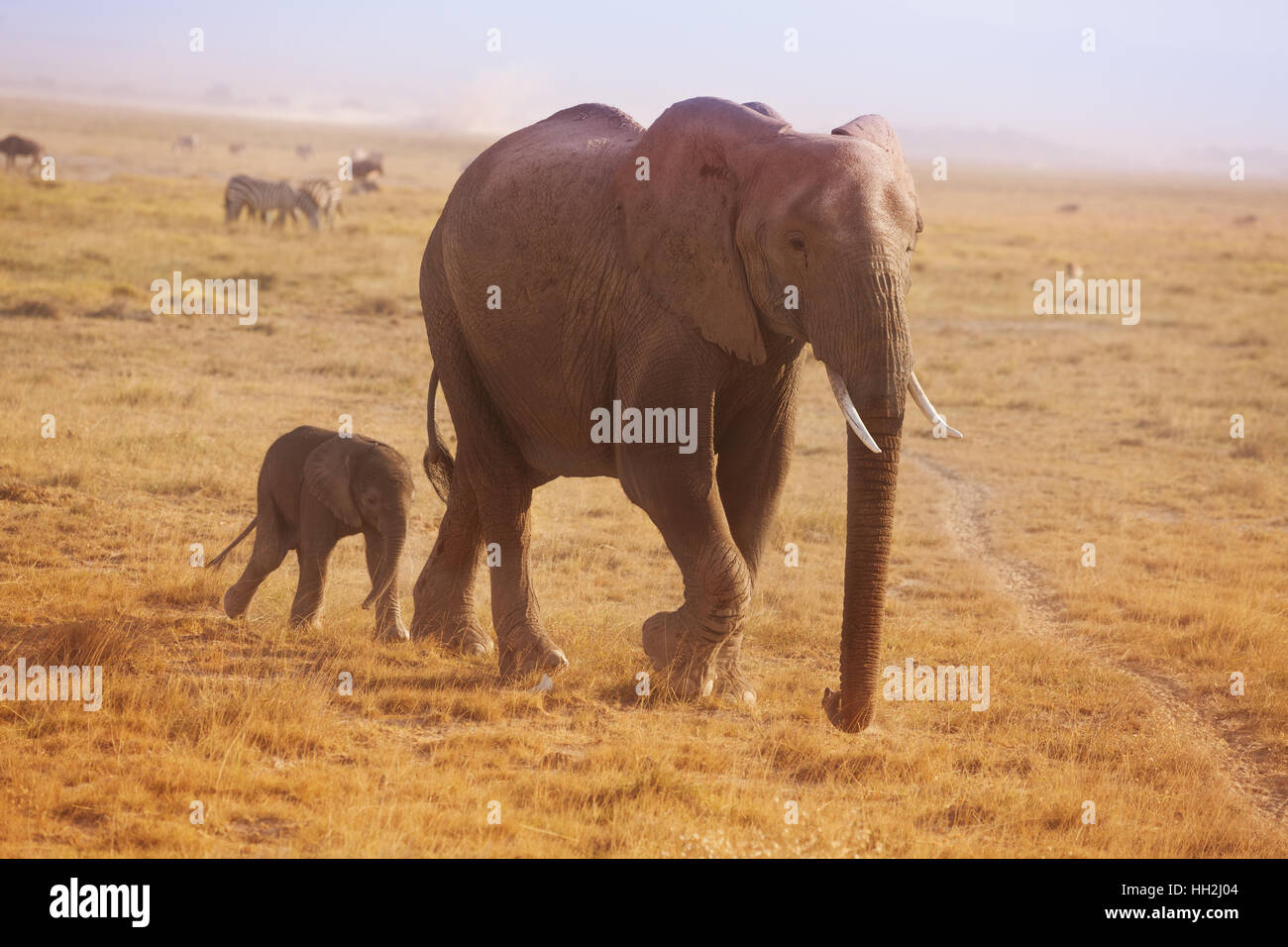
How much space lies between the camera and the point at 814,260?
5.77 metres

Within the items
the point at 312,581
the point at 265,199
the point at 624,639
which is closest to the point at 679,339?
the point at 624,639

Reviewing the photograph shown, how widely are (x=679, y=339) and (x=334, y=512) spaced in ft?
9.11

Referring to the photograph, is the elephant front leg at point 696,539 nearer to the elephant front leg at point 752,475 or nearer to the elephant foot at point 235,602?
the elephant front leg at point 752,475

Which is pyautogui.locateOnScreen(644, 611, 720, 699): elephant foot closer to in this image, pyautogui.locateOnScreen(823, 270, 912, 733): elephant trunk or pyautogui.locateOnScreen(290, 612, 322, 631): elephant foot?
pyautogui.locateOnScreen(823, 270, 912, 733): elephant trunk

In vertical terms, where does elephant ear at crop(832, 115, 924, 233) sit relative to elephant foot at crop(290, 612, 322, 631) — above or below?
above

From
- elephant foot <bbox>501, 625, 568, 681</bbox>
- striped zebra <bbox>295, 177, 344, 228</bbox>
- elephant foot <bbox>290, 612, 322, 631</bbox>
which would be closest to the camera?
elephant foot <bbox>501, 625, 568, 681</bbox>

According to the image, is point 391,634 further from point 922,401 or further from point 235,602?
point 922,401

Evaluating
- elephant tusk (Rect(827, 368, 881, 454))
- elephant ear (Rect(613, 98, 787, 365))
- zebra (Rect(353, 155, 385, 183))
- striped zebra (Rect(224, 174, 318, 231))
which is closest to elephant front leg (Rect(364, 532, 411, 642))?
elephant ear (Rect(613, 98, 787, 365))

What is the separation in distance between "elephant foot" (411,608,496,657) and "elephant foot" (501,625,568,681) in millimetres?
564

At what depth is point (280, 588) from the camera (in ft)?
29.8

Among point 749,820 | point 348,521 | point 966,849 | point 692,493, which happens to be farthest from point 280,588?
point 966,849

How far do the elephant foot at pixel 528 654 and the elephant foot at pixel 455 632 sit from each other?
564mm

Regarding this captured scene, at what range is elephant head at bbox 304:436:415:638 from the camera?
8109 mm

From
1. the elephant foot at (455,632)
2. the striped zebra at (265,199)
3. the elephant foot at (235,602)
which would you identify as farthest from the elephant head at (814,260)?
the striped zebra at (265,199)
